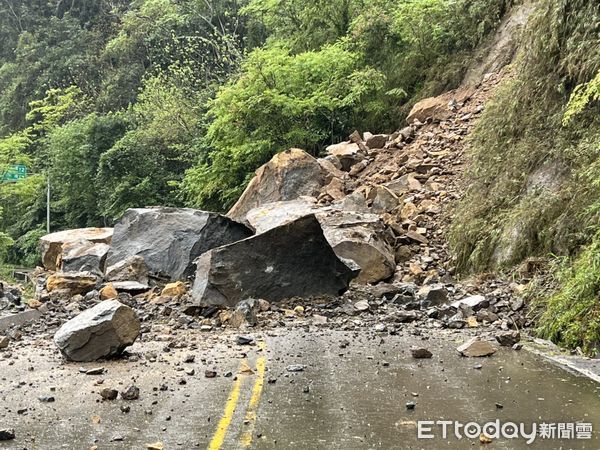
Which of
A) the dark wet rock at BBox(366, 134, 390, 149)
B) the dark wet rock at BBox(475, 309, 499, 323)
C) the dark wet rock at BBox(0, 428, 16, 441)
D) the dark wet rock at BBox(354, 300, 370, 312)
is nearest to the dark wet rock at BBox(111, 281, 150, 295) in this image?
the dark wet rock at BBox(354, 300, 370, 312)

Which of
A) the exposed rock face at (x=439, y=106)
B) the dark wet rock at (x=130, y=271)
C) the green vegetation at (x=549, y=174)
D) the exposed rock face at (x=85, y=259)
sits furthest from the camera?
the exposed rock face at (x=439, y=106)

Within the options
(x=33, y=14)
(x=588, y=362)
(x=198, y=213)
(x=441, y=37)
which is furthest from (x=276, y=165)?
(x=33, y=14)

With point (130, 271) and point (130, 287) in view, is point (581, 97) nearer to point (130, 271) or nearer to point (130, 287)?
point (130, 287)

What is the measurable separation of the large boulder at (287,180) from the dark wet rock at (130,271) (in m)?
3.72

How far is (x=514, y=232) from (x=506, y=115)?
11.0 feet

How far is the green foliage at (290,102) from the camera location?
21.4 m

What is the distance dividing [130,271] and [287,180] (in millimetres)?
5613

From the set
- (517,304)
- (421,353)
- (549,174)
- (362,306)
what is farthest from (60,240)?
(421,353)

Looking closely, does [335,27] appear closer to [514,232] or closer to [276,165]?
[276,165]

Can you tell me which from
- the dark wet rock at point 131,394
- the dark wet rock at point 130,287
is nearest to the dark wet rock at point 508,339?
the dark wet rock at point 131,394

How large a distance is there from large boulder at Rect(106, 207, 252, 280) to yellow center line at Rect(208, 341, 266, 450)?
8.21m

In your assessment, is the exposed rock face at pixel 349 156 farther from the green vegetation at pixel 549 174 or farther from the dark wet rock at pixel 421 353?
the dark wet rock at pixel 421 353

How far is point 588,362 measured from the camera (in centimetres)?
649

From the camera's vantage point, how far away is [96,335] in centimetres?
717
